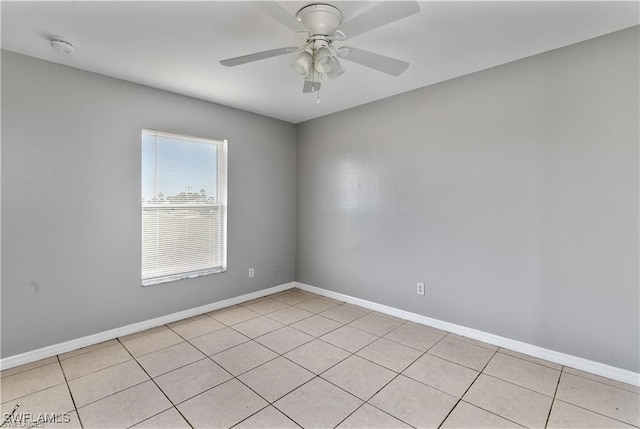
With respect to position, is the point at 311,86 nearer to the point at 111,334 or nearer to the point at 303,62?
the point at 303,62

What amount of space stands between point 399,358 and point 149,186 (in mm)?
2889

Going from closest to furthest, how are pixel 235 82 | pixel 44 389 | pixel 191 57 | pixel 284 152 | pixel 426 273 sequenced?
pixel 44 389 → pixel 191 57 → pixel 235 82 → pixel 426 273 → pixel 284 152

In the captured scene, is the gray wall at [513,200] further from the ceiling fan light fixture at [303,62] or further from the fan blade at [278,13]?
the fan blade at [278,13]

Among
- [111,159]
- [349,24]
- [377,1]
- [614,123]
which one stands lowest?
[111,159]

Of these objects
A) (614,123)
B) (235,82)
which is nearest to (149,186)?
(235,82)

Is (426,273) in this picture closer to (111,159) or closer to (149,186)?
(149,186)

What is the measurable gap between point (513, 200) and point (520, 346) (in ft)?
4.07

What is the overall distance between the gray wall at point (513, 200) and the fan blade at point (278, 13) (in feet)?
6.29

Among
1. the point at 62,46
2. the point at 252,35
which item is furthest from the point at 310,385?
the point at 62,46

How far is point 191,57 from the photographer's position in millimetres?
2457

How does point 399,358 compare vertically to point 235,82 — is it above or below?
below

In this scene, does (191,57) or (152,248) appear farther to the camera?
(152,248)

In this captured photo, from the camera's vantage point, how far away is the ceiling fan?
1.54 m

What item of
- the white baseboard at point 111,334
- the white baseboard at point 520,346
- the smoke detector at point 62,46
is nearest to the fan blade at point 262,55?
the smoke detector at point 62,46
